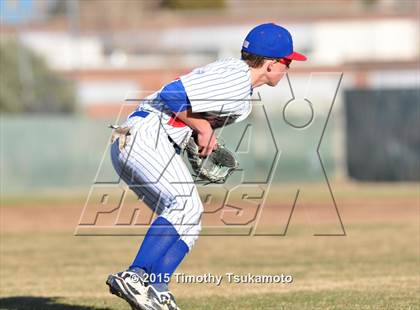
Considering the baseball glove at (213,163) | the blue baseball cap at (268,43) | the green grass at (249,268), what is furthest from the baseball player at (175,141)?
the green grass at (249,268)

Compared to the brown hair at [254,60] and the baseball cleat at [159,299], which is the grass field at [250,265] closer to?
the baseball cleat at [159,299]

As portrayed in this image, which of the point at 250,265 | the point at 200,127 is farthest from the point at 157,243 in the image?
the point at 250,265

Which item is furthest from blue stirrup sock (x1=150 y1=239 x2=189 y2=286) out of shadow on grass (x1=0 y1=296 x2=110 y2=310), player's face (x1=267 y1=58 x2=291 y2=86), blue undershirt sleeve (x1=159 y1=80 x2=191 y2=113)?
shadow on grass (x1=0 y1=296 x2=110 y2=310)

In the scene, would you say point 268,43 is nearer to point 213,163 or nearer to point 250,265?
point 213,163

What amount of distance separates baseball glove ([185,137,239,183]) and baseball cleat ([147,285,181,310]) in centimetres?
96

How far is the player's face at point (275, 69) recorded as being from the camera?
643 cm

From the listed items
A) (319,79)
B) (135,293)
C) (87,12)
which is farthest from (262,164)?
(87,12)

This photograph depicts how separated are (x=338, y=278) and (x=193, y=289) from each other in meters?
1.58

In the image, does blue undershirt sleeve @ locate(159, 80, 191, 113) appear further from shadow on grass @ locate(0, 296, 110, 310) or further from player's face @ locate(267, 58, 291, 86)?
shadow on grass @ locate(0, 296, 110, 310)

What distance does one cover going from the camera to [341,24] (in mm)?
45219

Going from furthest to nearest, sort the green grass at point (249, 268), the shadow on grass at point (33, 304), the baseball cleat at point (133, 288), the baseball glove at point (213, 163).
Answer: the green grass at point (249, 268), the shadow on grass at point (33, 304), the baseball glove at point (213, 163), the baseball cleat at point (133, 288)

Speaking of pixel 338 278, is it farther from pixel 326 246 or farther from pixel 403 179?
pixel 403 179

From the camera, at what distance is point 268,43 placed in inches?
250

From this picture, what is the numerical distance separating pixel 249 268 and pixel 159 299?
4571 millimetres
